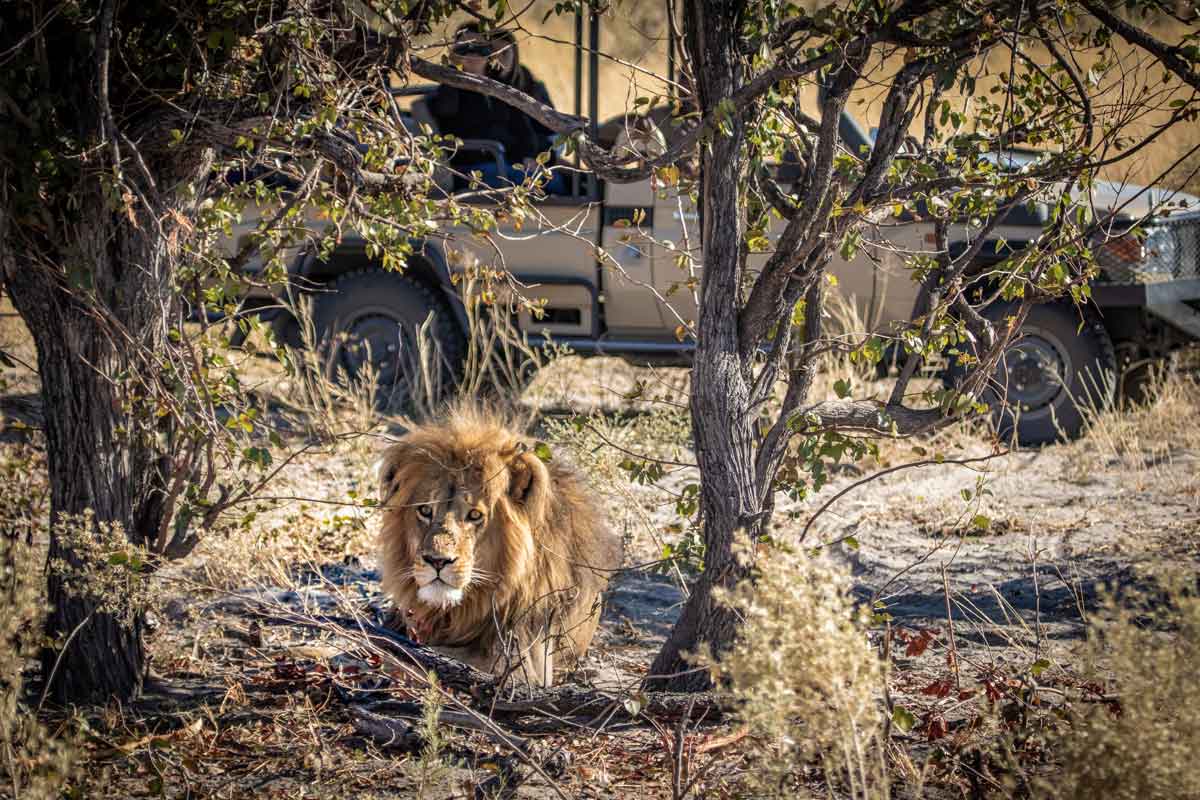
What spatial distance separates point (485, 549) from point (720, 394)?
1065 mm

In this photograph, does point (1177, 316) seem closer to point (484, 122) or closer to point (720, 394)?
point (484, 122)

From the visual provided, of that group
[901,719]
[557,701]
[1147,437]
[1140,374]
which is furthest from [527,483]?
[1140,374]

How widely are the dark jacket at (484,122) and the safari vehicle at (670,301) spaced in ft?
1.28

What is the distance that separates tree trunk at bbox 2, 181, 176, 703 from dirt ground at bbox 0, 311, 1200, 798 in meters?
0.18

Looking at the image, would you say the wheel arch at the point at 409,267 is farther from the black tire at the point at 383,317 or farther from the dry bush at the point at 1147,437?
the dry bush at the point at 1147,437

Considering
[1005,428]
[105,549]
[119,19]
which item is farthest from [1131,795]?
[1005,428]

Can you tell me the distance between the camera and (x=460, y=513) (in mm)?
3727

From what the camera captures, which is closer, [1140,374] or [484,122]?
[1140,374]

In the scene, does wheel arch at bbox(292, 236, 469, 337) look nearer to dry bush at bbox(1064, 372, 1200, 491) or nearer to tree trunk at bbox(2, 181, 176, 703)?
dry bush at bbox(1064, 372, 1200, 491)

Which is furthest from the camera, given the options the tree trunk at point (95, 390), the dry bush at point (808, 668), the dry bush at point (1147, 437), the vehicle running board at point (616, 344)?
the vehicle running board at point (616, 344)

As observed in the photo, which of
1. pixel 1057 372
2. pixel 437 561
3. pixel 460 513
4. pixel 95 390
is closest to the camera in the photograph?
pixel 95 390

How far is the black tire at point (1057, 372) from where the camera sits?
24.5 ft

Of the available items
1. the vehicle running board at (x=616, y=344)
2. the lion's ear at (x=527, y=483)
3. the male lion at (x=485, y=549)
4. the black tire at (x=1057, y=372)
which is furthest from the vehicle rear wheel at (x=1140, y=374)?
the lion's ear at (x=527, y=483)

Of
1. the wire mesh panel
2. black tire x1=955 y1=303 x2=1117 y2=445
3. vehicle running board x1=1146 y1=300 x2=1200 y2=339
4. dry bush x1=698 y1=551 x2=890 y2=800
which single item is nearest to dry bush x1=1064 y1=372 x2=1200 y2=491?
black tire x1=955 y1=303 x2=1117 y2=445
